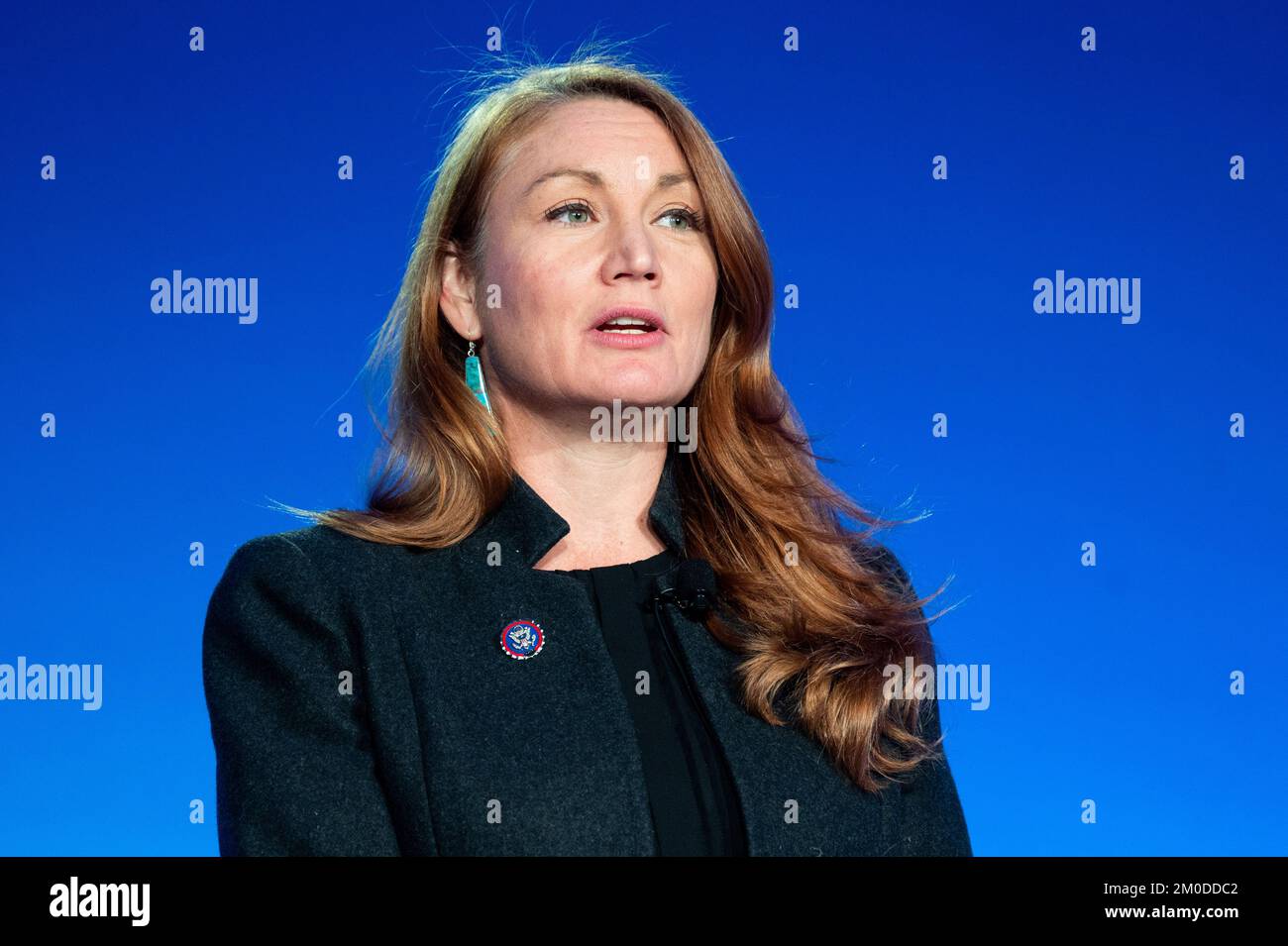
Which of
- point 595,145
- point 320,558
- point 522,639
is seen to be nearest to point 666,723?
point 522,639

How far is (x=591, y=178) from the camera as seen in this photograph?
263 centimetres

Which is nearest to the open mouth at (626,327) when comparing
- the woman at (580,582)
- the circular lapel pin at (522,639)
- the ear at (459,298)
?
the woman at (580,582)

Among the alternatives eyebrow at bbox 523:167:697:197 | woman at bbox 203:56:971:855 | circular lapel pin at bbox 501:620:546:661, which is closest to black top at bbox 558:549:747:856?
woman at bbox 203:56:971:855

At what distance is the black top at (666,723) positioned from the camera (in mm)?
2369

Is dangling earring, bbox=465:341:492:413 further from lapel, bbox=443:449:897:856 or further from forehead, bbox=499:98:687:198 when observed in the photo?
forehead, bbox=499:98:687:198

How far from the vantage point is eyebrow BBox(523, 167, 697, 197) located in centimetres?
263

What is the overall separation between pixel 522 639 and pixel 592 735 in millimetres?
226

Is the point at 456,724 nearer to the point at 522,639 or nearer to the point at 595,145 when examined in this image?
the point at 522,639

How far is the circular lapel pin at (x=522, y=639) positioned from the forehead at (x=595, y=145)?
804 mm

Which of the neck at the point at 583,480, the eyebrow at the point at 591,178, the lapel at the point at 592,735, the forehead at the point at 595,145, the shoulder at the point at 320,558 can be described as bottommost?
the lapel at the point at 592,735

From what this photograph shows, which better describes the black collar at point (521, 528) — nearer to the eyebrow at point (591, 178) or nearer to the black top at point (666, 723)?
the black top at point (666, 723)

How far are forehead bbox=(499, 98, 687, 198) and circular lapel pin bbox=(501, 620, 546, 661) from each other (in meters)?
0.80
